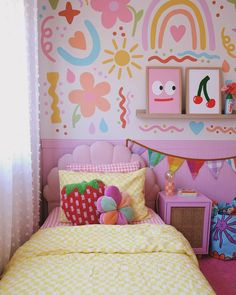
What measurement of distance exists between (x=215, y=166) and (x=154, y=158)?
0.57 metres

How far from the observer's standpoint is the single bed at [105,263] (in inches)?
52.2

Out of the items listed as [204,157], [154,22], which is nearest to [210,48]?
[154,22]

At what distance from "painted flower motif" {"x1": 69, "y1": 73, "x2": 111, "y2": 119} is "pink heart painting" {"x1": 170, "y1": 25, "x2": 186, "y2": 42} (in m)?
0.72

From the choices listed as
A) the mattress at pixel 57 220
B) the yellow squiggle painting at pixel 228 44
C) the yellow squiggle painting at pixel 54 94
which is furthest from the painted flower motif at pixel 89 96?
the yellow squiggle painting at pixel 228 44

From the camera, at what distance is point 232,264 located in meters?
2.40

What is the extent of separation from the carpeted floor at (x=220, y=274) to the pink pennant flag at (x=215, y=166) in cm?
73

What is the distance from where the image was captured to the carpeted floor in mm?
2075

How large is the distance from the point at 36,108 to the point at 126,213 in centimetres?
103

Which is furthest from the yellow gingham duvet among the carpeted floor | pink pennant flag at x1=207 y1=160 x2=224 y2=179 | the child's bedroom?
pink pennant flag at x1=207 y1=160 x2=224 y2=179

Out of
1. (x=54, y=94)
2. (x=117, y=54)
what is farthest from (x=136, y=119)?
(x=54, y=94)

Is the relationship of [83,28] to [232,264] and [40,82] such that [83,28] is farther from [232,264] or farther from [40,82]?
[232,264]

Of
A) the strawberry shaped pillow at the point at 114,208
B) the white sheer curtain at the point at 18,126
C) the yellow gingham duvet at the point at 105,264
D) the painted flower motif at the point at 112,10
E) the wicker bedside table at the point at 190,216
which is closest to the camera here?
the yellow gingham duvet at the point at 105,264

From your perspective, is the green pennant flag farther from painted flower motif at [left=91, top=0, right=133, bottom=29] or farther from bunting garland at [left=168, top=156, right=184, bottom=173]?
painted flower motif at [left=91, top=0, right=133, bottom=29]

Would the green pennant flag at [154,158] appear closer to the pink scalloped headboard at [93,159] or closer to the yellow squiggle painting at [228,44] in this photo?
the pink scalloped headboard at [93,159]
